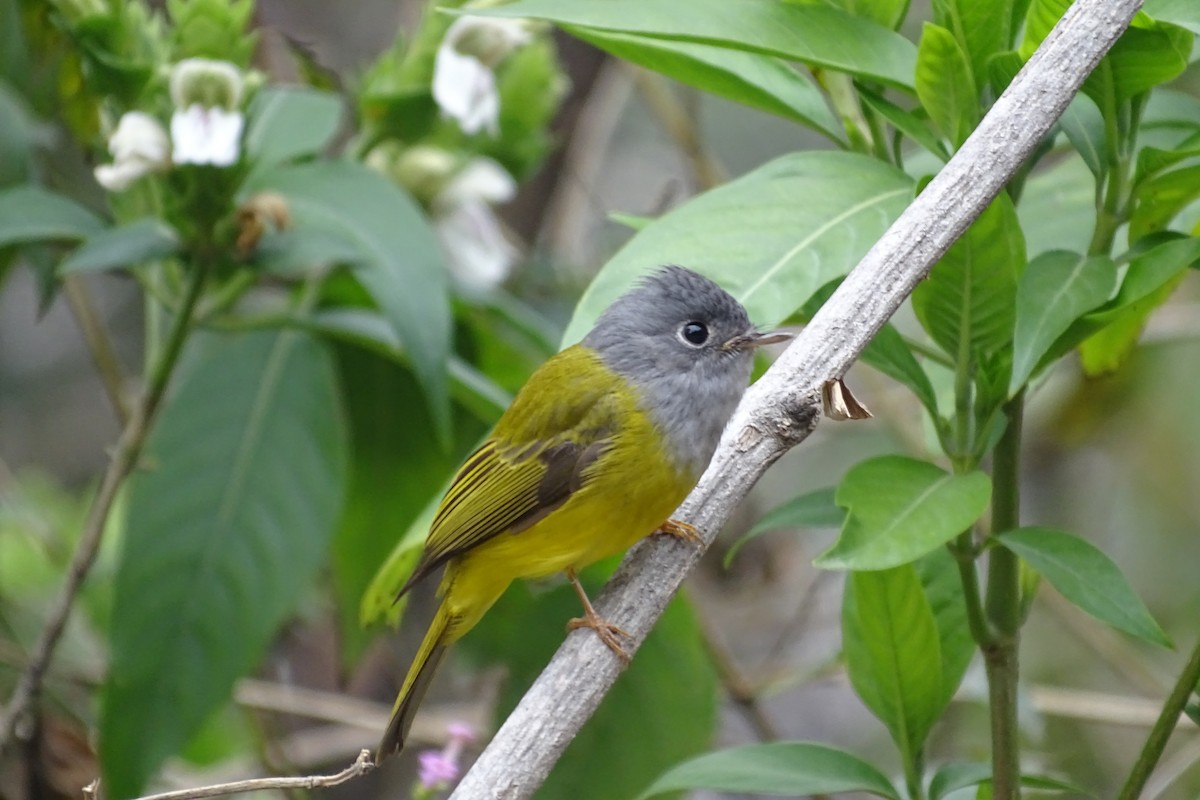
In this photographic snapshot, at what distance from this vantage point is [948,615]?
1.73 m

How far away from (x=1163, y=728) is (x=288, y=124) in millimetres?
1945

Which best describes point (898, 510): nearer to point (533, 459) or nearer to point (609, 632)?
point (609, 632)

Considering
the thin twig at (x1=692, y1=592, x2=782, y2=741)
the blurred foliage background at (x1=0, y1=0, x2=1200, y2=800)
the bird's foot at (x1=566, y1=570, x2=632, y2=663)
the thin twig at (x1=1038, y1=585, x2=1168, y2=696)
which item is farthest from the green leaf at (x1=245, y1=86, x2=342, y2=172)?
the thin twig at (x1=1038, y1=585, x2=1168, y2=696)

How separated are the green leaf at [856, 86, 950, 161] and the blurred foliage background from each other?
9 cm

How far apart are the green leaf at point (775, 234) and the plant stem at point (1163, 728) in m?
0.64

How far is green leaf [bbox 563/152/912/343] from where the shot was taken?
5.22ft

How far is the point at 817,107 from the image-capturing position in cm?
174

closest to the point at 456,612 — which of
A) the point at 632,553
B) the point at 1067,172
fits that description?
the point at 632,553

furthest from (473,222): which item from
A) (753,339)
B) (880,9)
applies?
(880,9)

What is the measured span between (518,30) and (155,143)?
34.1 inches

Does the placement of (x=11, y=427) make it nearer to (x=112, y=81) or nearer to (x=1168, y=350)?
(x=112, y=81)

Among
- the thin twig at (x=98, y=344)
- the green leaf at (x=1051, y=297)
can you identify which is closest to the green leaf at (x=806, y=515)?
the green leaf at (x=1051, y=297)

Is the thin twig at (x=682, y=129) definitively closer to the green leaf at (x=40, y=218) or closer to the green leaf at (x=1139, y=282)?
the green leaf at (x=40, y=218)

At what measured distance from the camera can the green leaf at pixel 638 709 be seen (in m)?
2.43
